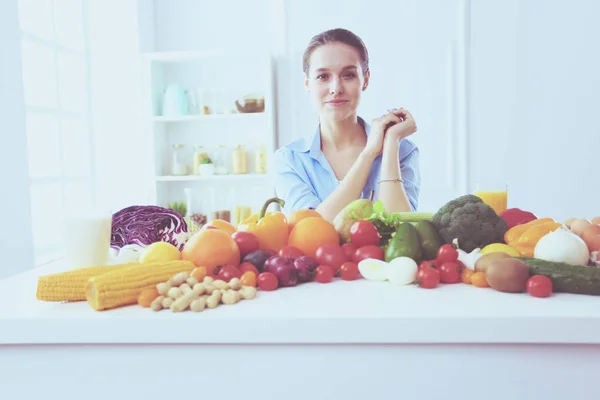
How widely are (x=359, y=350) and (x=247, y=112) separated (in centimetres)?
326

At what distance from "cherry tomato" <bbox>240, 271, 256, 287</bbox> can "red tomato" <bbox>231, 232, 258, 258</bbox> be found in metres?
0.12

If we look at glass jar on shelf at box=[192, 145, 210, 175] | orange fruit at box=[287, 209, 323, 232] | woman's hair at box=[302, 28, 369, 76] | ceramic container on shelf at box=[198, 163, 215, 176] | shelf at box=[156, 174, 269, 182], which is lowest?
orange fruit at box=[287, 209, 323, 232]

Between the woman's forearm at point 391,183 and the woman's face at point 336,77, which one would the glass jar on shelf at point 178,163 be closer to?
the woman's face at point 336,77

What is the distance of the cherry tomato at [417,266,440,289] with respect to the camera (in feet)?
3.08

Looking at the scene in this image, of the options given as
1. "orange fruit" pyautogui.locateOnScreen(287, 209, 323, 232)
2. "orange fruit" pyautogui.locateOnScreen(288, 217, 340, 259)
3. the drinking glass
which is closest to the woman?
"orange fruit" pyautogui.locateOnScreen(287, 209, 323, 232)

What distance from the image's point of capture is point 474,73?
3906mm

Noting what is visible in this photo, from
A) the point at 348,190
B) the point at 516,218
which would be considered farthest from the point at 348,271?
the point at 348,190

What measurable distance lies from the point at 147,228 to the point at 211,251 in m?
0.30

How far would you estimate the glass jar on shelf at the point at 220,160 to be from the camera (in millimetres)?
4000

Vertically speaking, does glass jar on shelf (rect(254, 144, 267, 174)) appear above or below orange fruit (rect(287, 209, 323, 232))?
above

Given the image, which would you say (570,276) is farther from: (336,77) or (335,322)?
(336,77)

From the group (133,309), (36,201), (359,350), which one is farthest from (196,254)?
(36,201)

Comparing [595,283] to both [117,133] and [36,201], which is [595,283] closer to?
[36,201]

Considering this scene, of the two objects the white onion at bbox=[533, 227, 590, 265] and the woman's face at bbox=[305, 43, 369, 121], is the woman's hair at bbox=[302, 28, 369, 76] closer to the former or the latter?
the woman's face at bbox=[305, 43, 369, 121]
